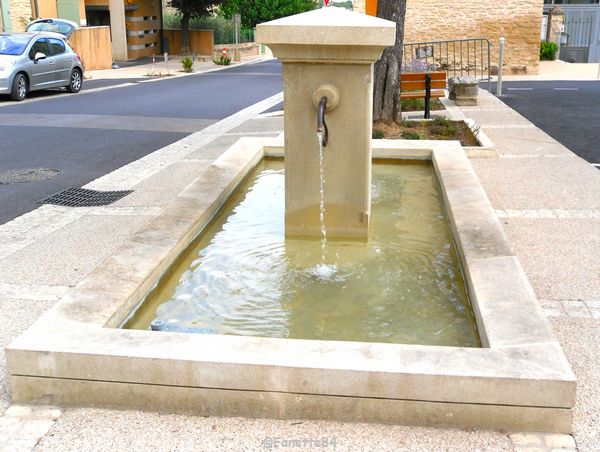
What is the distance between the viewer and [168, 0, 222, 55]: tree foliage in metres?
43.6

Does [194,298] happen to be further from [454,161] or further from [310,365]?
[454,161]

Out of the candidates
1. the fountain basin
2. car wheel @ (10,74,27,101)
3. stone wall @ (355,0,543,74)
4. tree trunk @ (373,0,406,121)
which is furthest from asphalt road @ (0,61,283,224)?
stone wall @ (355,0,543,74)

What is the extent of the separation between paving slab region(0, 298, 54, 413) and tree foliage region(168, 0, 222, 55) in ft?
133

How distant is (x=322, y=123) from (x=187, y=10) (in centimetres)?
4082

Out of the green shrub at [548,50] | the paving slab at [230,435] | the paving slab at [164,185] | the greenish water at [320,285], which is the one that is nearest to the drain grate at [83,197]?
the paving slab at [164,185]

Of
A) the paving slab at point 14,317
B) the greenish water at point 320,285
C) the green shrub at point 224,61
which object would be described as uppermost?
the greenish water at point 320,285

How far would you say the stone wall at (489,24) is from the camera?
28469 millimetres

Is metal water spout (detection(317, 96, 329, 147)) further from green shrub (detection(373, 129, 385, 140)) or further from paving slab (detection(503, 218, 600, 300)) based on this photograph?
green shrub (detection(373, 129, 385, 140))

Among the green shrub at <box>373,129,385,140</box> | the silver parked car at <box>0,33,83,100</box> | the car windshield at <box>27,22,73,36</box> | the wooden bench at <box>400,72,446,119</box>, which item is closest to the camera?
the green shrub at <box>373,129,385,140</box>

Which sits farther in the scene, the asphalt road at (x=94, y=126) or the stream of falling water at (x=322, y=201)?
the asphalt road at (x=94, y=126)

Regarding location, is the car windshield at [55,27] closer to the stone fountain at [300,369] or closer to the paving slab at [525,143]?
A: the paving slab at [525,143]

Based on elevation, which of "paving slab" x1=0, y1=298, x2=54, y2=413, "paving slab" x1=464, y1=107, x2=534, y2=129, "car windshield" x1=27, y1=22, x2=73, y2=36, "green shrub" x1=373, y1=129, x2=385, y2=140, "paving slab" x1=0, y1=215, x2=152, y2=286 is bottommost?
"paving slab" x1=0, y1=215, x2=152, y2=286

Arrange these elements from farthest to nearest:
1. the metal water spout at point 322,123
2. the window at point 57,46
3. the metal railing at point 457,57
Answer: the metal railing at point 457,57 < the window at point 57,46 < the metal water spout at point 322,123

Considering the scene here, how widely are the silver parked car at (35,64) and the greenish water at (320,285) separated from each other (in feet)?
48.2
